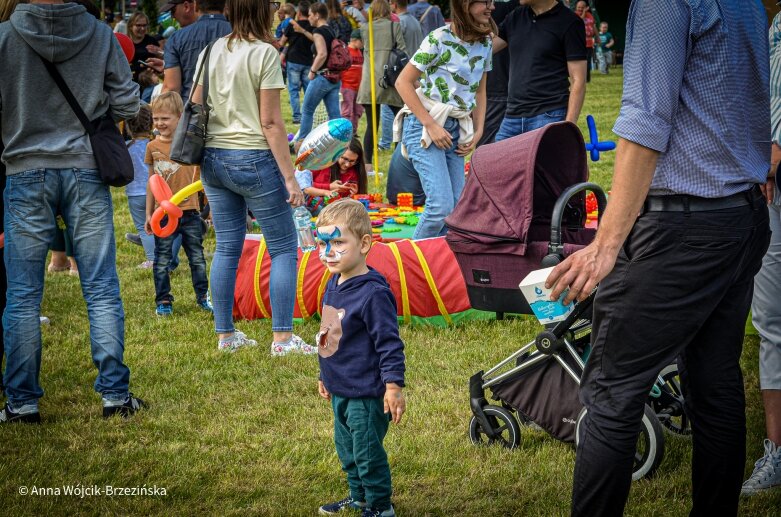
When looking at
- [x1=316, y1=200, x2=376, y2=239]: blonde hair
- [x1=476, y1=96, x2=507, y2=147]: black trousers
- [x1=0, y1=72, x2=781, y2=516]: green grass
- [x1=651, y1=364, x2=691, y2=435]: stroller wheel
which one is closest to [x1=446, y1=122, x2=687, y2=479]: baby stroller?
[x1=651, y1=364, x2=691, y2=435]: stroller wheel

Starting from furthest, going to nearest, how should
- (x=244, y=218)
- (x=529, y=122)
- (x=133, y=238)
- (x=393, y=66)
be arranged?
(x=393, y=66), (x=133, y=238), (x=529, y=122), (x=244, y=218)

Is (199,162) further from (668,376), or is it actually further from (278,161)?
(668,376)

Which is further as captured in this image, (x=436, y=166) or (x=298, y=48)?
(x=298, y=48)

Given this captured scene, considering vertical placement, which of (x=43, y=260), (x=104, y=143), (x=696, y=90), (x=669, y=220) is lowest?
(x=43, y=260)

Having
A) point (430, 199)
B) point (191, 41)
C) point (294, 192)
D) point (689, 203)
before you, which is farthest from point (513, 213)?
point (191, 41)

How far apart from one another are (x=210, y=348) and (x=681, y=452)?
3.01m

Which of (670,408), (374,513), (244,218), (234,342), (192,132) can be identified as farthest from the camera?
(234,342)

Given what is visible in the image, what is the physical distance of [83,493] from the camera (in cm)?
388

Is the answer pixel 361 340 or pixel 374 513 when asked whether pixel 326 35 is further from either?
pixel 374 513

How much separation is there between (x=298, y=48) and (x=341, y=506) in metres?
12.9

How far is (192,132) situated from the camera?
5211 mm

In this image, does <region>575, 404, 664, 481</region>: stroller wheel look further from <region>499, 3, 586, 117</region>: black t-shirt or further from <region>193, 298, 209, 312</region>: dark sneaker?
<region>193, 298, 209, 312</region>: dark sneaker

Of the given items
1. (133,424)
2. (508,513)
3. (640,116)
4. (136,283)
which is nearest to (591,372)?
(640,116)

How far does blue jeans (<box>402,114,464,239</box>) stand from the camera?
20.4ft
